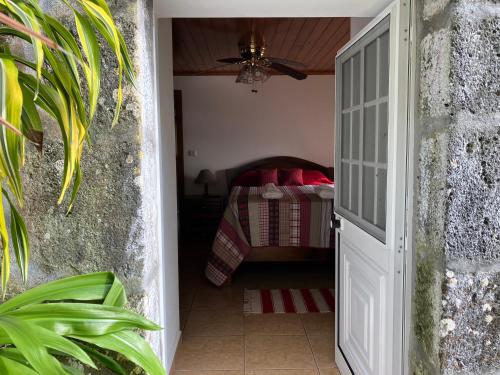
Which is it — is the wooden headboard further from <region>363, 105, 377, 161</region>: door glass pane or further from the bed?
<region>363, 105, 377, 161</region>: door glass pane

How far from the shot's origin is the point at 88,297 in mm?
1189

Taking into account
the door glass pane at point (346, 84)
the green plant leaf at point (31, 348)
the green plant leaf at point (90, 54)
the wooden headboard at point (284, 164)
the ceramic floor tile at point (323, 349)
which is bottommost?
the ceramic floor tile at point (323, 349)

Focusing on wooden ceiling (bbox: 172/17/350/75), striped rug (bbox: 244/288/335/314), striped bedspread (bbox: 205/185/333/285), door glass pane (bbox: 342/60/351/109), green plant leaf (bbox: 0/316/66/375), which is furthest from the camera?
striped bedspread (bbox: 205/185/333/285)

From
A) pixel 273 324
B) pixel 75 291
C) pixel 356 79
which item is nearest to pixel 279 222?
pixel 273 324

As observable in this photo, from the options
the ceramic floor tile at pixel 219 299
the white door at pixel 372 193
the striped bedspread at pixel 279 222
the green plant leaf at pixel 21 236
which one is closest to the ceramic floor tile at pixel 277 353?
the white door at pixel 372 193

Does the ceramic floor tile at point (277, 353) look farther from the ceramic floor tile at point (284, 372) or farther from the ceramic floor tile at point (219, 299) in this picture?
the ceramic floor tile at point (219, 299)

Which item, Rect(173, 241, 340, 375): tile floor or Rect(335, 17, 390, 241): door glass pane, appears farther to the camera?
Rect(173, 241, 340, 375): tile floor

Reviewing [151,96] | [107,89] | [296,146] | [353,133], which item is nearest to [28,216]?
[107,89]

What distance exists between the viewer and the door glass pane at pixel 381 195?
174 centimetres

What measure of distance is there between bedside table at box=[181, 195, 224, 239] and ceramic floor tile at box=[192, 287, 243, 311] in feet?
6.61

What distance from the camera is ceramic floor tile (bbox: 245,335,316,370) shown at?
253 cm

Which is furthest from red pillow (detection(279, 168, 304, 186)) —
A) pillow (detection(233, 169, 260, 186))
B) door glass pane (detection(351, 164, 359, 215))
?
door glass pane (detection(351, 164, 359, 215))

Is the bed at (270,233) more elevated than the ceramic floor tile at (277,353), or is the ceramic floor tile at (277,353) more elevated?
the bed at (270,233)

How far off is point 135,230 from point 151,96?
1.66 ft
